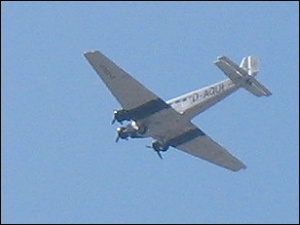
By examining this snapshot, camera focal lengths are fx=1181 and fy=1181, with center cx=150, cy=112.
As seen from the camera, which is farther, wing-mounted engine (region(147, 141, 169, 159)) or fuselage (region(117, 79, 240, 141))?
wing-mounted engine (region(147, 141, 169, 159))

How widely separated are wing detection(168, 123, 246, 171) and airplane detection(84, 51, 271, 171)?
129mm

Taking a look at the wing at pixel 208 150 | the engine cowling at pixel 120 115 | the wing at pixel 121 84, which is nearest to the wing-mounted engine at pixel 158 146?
the wing at pixel 208 150

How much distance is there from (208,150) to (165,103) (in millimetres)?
7485

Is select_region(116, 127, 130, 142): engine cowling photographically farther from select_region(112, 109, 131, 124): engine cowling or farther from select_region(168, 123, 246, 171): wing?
select_region(168, 123, 246, 171): wing

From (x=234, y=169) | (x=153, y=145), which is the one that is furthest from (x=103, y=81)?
(x=234, y=169)

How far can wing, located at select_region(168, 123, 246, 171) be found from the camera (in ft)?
262

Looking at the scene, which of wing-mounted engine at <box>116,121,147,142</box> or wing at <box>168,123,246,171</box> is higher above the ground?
wing-mounted engine at <box>116,121,147,142</box>

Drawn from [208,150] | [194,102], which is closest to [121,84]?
[194,102]

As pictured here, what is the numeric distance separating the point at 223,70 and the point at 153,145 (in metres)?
6.99

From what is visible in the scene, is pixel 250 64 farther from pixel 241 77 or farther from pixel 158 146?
pixel 158 146

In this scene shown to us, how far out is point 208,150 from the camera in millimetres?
81000

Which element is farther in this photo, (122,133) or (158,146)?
(158,146)

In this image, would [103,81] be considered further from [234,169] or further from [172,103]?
[234,169]

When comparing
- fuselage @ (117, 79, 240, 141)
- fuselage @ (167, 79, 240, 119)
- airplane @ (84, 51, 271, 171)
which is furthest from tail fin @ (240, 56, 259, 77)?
fuselage @ (167, 79, 240, 119)
